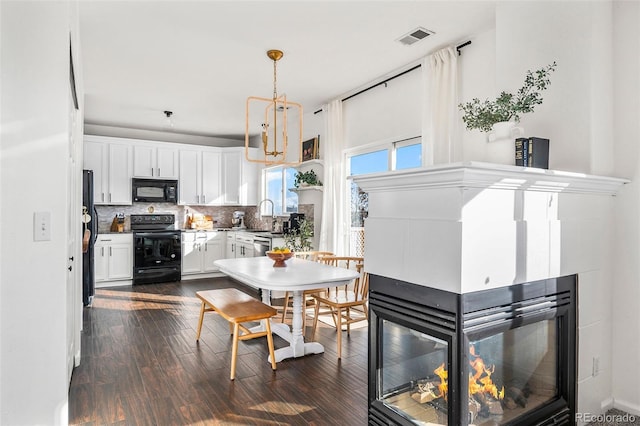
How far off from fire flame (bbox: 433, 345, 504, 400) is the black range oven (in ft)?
18.8

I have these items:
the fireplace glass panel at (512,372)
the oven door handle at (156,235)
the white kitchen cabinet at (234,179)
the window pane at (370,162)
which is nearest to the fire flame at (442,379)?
the fireplace glass panel at (512,372)

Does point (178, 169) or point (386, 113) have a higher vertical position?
point (386, 113)

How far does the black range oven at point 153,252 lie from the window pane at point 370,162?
3444 mm

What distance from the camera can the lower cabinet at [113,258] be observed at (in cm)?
616

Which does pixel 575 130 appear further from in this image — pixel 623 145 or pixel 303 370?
pixel 303 370

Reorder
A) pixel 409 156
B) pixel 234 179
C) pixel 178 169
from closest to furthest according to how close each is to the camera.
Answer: pixel 409 156 < pixel 178 169 < pixel 234 179

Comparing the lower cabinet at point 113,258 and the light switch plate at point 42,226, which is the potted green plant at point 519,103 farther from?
the lower cabinet at point 113,258

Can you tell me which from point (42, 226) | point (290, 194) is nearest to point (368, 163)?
point (290, 194)

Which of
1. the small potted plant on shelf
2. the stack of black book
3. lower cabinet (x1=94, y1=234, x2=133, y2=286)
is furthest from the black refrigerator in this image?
the stack of black book

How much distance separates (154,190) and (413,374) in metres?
6.17

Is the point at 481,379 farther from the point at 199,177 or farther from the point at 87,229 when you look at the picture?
the point at 199,177

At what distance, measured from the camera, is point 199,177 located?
23.9 ft

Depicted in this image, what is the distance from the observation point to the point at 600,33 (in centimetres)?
225

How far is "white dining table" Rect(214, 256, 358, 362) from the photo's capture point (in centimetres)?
284
